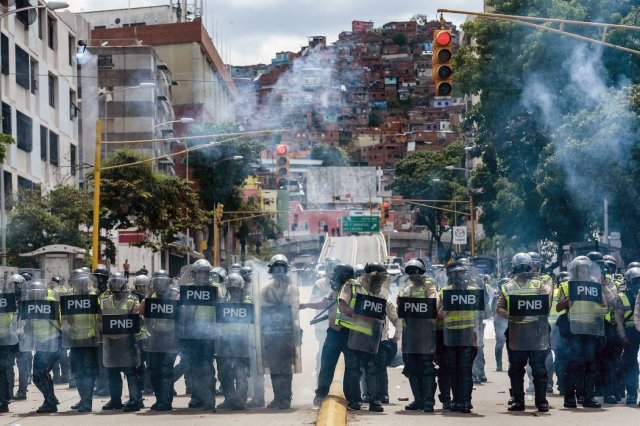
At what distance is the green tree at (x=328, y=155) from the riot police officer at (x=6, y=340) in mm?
151824

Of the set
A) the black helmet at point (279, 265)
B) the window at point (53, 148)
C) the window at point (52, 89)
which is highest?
the window at point (52, 89)

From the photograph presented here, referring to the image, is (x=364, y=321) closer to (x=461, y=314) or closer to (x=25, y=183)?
(x=461, y=314)

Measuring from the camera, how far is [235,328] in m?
15.3

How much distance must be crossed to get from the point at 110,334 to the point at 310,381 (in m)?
4.95

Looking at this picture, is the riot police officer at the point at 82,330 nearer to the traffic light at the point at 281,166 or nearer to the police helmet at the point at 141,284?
the police helmet at the point at 141,284

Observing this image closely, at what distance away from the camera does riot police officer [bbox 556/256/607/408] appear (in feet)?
49.7

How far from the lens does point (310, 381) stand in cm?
1969

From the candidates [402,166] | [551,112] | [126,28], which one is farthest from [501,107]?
[402,166]

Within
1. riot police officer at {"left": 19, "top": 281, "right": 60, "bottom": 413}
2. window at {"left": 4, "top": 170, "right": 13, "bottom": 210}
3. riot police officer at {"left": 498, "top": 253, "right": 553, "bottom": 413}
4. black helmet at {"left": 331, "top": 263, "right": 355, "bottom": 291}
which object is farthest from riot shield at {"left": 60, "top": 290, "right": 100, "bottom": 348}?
window at {"left": 4, "top": 170, "right": 13, "bottom": 210}

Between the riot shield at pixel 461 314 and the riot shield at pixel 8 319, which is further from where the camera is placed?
the riot shield at pixel 8 319

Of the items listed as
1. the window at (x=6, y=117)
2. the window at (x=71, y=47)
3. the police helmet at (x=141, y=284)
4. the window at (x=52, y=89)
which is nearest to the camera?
the police helmet at (x=141, y=284)

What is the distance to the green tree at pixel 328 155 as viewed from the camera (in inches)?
6683

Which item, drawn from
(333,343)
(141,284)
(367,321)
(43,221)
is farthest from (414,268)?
(43,221)

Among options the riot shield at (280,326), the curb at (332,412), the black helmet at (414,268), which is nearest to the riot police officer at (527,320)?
the black helmet at (414,268)
